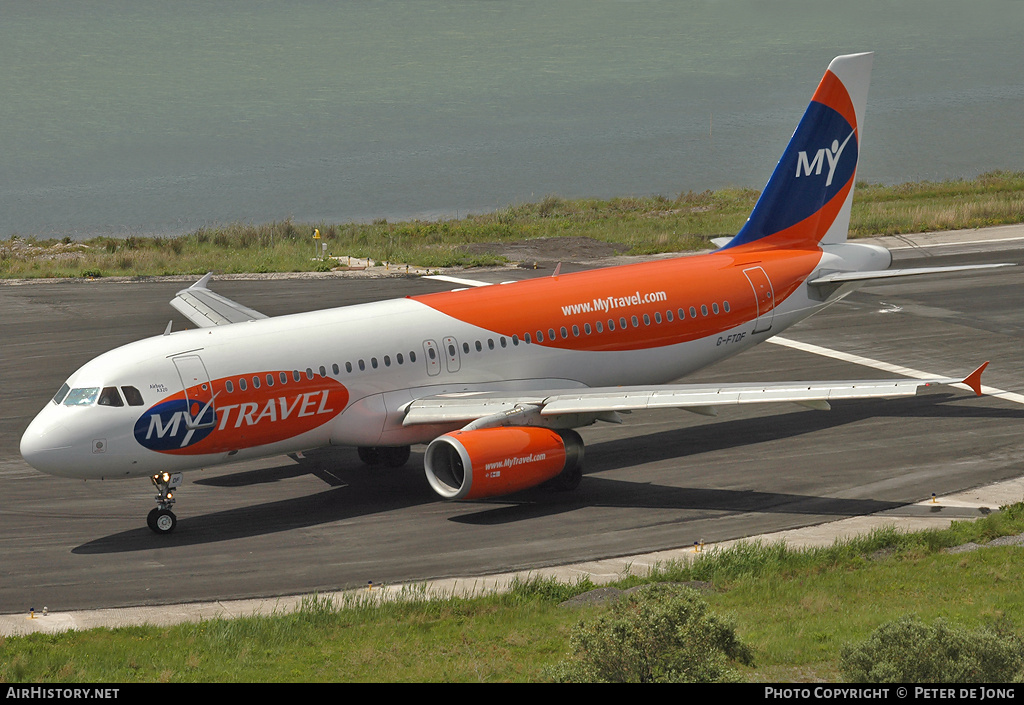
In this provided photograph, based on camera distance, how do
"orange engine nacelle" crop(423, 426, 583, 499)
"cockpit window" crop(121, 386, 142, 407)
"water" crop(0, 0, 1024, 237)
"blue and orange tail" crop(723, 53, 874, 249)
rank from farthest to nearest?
"water" crop(0, 0, 1024, 237)
"blue and orange tail" crop(723, 53, 874, 249)
"orange engine nacelle" crop(423, 426, 583, 499)
"cockpit window" crop(121, 386, 142, 407)

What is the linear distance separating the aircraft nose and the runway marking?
84.5 feet

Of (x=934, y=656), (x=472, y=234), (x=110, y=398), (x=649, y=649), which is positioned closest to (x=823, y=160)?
(x=110, y=398)

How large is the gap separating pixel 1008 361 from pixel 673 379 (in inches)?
544

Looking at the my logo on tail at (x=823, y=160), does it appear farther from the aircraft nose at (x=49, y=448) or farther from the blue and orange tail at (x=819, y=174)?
the aircraft nose at (x=49, y=448)

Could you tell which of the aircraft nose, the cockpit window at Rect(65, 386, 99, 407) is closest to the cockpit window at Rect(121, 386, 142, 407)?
the cockpit window at Rect(65, 386, 99, 407)

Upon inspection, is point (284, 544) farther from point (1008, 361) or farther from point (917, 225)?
point (917, 225)

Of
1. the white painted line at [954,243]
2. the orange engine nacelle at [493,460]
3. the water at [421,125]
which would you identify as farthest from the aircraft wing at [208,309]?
the water at [421,125]

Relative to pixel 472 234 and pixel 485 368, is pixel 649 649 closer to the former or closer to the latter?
pixel 485 368

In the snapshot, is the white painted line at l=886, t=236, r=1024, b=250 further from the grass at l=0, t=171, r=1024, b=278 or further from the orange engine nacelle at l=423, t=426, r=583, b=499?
the orange engine nacelle at l=423, t=426, r=583, b=499

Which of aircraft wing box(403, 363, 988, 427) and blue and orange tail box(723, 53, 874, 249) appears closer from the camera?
aircraft wing box(403, 363, 988, 427)

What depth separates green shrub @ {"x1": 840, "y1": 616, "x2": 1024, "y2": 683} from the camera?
1354 cm

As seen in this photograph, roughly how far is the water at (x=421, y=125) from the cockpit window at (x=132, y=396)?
259 ft

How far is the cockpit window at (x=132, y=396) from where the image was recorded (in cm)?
2666

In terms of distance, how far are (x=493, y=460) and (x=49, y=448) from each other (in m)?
10.0
